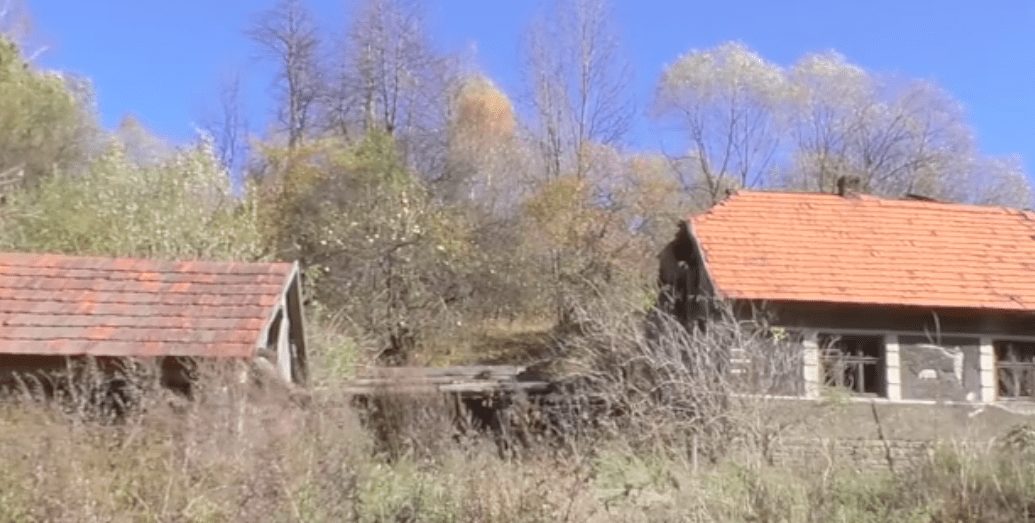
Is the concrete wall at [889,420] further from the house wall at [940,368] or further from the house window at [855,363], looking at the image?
the house window at [855,363]

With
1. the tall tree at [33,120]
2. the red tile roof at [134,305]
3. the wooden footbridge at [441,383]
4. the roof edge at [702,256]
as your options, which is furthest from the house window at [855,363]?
the tall tree at [33,120]

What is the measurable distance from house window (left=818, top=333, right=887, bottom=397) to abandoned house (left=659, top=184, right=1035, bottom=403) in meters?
0.02

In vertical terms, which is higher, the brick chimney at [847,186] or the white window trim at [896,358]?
the brick chimney at [847,186]

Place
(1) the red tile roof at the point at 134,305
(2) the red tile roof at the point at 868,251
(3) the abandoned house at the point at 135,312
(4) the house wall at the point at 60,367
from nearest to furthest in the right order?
Result: (4) the house wall at the point at 60,367 < (3) the abandoned house at the point at 135,312 < (1) the red tile roof at the point at 134,305 < (2) the red tile roof at the point at 868,251

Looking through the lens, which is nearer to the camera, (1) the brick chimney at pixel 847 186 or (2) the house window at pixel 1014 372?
(2) the house window at pixel 1014 372

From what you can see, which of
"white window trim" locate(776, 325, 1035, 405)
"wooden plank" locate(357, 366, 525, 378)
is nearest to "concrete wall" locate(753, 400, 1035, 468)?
"white window trim" locate(776, 325, 1035, 405)

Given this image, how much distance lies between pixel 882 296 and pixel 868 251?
1.75 metres

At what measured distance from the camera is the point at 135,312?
49.4ft

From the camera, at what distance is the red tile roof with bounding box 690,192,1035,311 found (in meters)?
20.0

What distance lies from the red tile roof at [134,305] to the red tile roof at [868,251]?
8.19 metres

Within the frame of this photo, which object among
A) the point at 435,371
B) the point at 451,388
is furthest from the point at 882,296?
the point at 435,371

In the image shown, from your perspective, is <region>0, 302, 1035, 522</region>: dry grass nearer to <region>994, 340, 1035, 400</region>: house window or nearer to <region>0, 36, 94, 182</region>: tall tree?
<region>994, 340, 1035, 400</region>: house window

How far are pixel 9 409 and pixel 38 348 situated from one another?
3452 millimetres

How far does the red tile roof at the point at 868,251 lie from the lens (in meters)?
20.0
